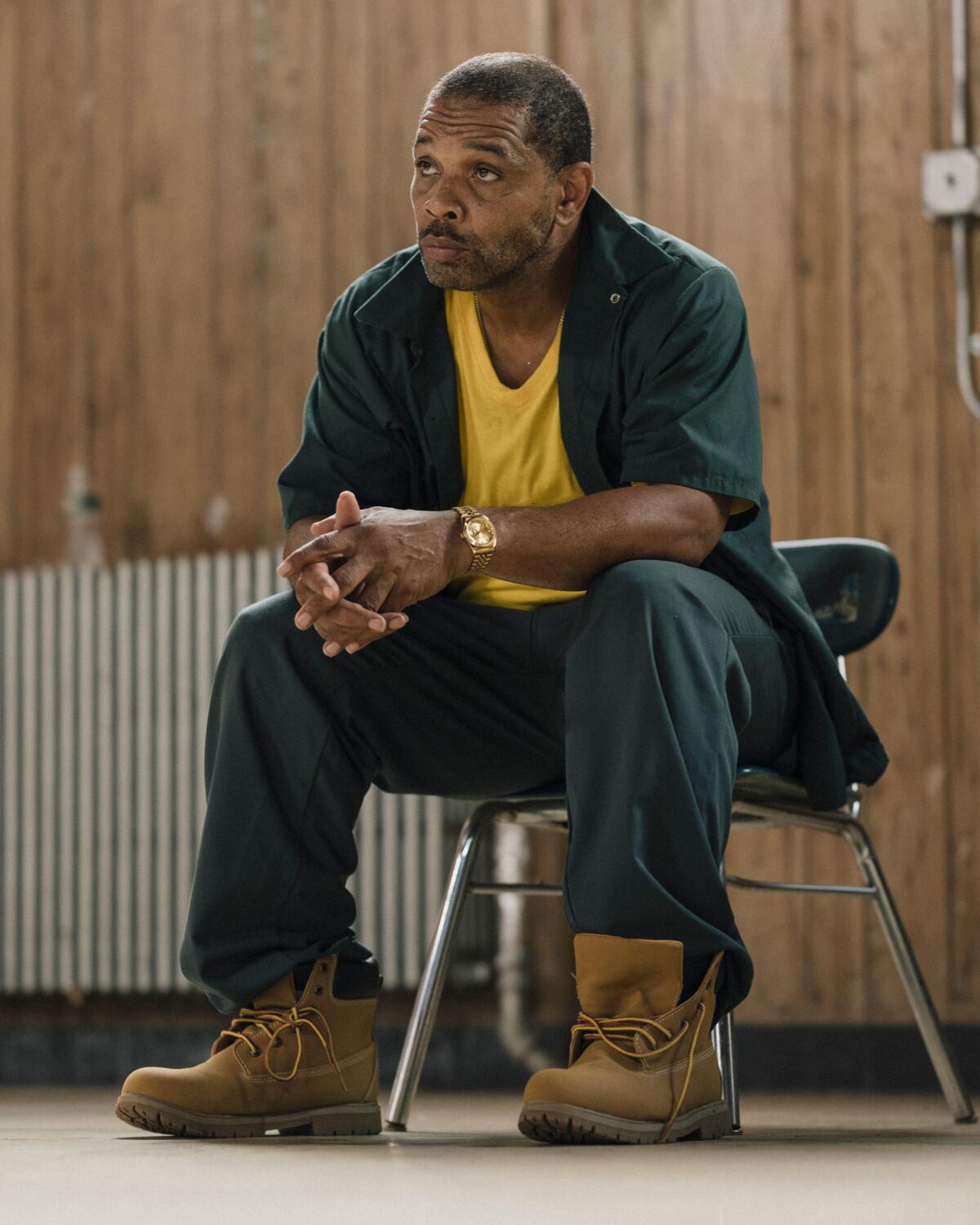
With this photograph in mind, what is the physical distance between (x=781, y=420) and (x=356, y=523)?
5.57ft

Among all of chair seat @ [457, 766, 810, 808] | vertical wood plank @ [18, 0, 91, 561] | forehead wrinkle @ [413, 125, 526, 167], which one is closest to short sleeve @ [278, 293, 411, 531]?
forehead wrinkle @ [413, 125, 526, 167]

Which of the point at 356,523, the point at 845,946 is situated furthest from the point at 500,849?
the point at 356,523

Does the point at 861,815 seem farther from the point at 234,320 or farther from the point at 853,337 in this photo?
the point at 234,320

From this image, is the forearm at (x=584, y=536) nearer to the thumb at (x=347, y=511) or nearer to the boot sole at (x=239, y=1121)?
the thumb at (x=347, y=511)

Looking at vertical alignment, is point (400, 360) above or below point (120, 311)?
below

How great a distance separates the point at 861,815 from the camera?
9.21ft

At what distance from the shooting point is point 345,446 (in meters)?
1.67

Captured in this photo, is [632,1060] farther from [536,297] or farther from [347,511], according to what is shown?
[536,297]

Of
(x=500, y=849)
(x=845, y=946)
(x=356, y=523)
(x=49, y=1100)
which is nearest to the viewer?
(x=356, y=523)

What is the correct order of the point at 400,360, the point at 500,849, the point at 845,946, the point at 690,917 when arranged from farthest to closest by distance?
the point at 500,849
the point at 845,946
the point at 400,360
the point at 690,917

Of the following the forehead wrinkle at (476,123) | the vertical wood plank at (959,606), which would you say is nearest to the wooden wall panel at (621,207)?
the vertical wood plank at (959,606)

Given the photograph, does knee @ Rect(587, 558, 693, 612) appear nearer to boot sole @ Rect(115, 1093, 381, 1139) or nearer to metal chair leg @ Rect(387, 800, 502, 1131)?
metal chair leg @ Rect(387, 800, 502, 1131)

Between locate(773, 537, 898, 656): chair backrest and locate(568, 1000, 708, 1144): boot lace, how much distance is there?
2.27 feet

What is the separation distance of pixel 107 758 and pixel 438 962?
6.07 feet
